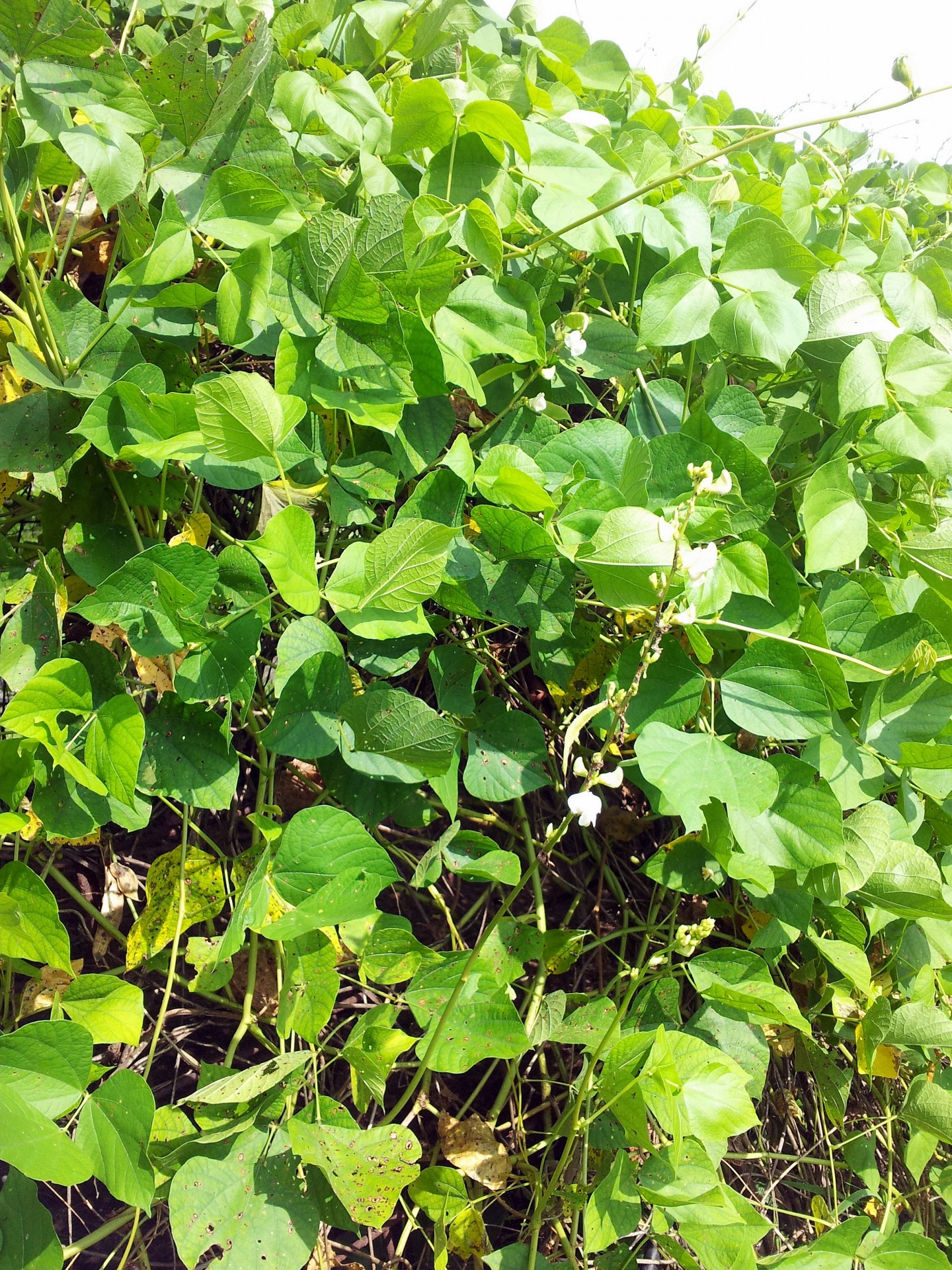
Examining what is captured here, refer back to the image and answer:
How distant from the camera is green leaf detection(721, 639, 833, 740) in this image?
800 mm

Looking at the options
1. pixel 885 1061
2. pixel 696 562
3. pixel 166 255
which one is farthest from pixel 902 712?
pixel 166 255

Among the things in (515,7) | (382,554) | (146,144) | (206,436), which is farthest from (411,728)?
(515,7)

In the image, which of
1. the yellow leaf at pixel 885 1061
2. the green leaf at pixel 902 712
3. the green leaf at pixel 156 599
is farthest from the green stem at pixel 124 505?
the yellow leaf at pixel 885 1061

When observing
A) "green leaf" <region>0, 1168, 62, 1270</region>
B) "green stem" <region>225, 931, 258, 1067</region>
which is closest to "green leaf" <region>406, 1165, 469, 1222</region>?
"green stem" <region>225, 931, 258, 1067</region>

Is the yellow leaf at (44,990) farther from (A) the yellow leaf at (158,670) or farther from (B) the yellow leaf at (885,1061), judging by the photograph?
(B) the yellow leaf at (885,1061)

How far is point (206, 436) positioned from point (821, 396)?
75 centimetres

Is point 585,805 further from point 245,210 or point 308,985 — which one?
point 245,210

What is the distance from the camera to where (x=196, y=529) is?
83 cm

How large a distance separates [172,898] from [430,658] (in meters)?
0.33

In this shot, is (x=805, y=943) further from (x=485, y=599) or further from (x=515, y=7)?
(x=515, y=7)

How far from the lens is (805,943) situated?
41.7 inches

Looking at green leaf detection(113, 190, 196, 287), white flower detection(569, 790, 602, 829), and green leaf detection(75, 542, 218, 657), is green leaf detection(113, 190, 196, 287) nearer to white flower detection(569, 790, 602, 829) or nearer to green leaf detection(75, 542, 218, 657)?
green leaf detection(75, 542, 218, 657)

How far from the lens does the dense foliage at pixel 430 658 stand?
0.65 m

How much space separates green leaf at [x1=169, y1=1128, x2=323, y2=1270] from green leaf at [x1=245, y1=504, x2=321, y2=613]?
1.47 feet
